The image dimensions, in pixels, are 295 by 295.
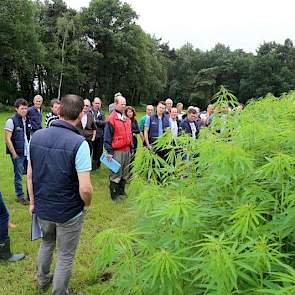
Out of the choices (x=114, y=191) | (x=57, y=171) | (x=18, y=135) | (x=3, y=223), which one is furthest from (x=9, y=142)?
(x=57, y=171)

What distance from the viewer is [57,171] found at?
415 centimetres

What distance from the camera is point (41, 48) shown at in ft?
163

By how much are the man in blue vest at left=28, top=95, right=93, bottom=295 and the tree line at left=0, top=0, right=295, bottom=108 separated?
4600 cm

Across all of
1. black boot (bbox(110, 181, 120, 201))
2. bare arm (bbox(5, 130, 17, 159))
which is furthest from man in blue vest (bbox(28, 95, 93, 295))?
black boot (bbox(110, 181, 120, 201))

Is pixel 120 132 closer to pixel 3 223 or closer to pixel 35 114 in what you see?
pixel 35 114

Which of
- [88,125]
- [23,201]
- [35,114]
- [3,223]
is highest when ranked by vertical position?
[35,114]

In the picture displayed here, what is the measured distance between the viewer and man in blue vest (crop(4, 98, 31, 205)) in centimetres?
769

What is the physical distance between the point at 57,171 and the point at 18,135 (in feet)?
12.9

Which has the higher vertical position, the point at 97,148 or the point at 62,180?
the point at 62,180

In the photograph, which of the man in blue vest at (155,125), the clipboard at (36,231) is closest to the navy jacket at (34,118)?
the man in blue vest at (155,125)

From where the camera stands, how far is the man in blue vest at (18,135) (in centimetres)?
769

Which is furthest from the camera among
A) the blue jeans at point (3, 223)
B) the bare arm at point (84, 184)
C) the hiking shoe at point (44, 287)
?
the blue jeans at point (3, 223)

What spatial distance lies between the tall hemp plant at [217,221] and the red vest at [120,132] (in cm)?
470

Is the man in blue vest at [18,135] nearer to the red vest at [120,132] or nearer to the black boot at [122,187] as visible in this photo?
the red vest at [120,132]
